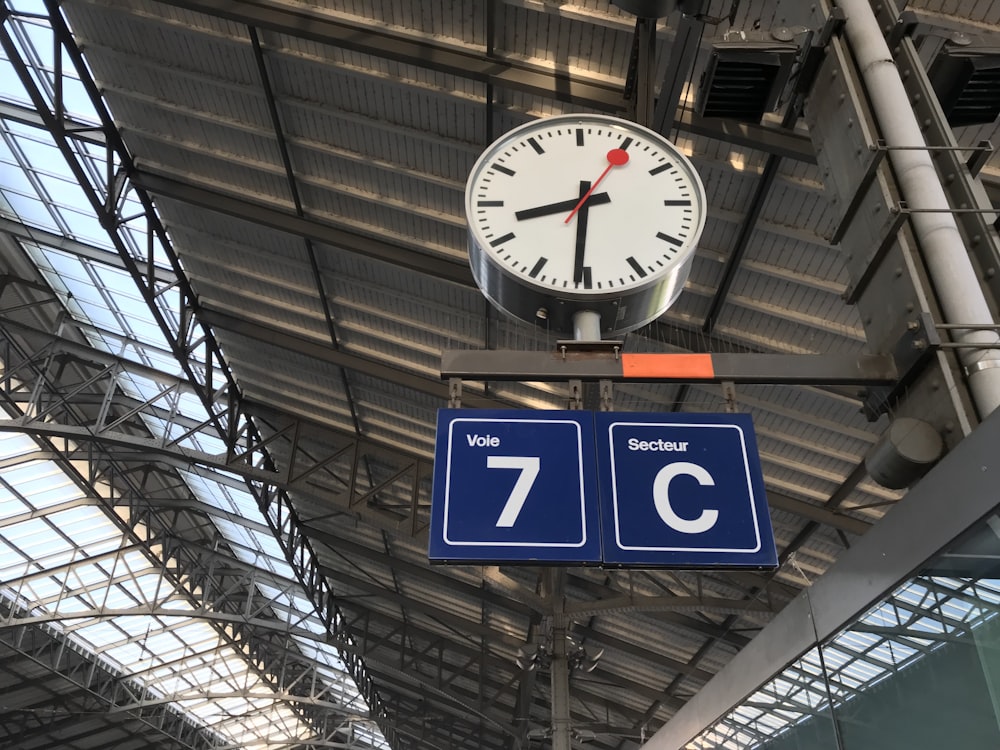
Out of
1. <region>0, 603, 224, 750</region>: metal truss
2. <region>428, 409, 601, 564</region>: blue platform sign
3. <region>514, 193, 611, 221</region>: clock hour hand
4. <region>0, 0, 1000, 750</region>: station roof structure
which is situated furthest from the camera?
<region>0, 603, 224, 750</region>: metal truss

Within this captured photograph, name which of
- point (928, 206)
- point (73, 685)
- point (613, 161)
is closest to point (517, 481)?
point (613, 161)

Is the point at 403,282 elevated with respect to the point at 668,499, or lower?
elevated

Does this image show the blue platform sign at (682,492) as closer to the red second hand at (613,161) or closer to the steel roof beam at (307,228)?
the red second hand at (613,161)

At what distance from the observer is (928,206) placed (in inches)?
140

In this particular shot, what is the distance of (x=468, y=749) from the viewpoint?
35.6 meters

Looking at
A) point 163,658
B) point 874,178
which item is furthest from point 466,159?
point 163,658

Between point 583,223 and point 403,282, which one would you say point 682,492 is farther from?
point 403,282

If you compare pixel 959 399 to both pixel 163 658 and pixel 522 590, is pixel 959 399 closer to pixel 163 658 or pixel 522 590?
pixel 522 590

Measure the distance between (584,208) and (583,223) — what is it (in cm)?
9

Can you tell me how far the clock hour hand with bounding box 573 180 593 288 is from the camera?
3.42 m

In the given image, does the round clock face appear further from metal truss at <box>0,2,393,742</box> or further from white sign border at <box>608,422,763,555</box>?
metal truss at <box>0,2,393,742</box>

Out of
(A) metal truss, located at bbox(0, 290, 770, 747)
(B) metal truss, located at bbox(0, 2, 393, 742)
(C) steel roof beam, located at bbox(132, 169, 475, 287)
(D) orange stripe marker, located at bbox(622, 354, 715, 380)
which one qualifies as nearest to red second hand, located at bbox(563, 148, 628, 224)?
(D) orange stripe marker, located at bbox(622, 354, 715, 380)

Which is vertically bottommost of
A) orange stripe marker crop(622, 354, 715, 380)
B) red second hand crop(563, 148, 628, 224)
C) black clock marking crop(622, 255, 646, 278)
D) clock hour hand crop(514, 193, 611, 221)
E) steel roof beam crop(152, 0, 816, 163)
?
orange stripe marker crop(622, 354, 715, 380)

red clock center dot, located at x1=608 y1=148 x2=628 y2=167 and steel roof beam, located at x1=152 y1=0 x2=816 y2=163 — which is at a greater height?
steel roof beam, located at x1=152 y1=0 x2=816 y2=163
